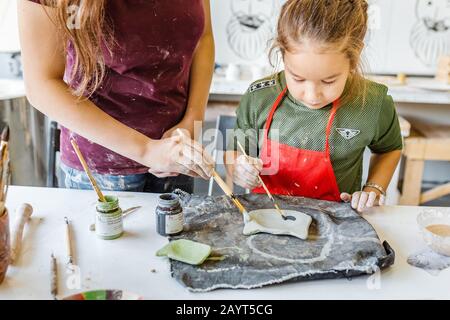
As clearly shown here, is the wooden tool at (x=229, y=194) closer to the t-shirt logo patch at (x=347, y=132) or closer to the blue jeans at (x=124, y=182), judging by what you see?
the blue jeans at (x=124, y=182)

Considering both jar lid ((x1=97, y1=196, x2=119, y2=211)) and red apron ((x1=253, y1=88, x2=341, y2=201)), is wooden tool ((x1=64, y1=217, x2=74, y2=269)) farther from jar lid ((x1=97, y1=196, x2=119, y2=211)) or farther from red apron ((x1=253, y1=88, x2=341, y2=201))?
red apron ((x1=253, y1=88, x2=341, y2=201))

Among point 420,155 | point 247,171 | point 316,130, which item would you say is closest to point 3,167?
point 247,171

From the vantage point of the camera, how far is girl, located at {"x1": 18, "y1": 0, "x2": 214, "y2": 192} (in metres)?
1.02

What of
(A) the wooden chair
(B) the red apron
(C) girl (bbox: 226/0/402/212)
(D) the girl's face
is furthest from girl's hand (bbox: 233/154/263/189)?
(A) the wooden chair

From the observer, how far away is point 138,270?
37.2 inches

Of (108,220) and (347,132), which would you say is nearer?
(108,220)

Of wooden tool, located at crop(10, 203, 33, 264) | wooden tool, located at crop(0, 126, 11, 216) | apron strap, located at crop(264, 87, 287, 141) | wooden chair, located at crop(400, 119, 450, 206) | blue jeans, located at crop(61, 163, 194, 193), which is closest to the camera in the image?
wooden tool, located at crop(0, 126, 11, 216)

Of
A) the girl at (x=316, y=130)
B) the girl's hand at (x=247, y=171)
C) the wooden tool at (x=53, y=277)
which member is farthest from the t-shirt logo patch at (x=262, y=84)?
the wooden tool at (x=53, y=277)

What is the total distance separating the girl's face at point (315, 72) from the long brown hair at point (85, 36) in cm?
48

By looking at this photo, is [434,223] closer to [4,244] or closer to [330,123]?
[330,123]

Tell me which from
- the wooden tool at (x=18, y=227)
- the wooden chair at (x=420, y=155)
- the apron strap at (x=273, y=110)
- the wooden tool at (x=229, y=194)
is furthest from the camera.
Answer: the wooden chair at (x=420, y=155)

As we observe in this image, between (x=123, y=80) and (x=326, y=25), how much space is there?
551 mm

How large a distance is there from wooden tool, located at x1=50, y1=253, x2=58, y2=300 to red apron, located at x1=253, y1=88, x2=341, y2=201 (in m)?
0.65

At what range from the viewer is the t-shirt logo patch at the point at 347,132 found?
1422 mm
